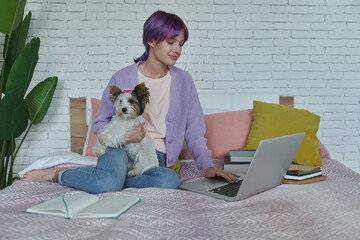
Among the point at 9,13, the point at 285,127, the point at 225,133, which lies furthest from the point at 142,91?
the point at 9,13

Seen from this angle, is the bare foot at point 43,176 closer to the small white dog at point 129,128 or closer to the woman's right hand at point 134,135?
the small white dog at point 129,128

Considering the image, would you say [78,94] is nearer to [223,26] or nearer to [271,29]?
[223,26]

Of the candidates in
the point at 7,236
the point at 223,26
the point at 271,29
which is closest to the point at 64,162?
the point at 7,236

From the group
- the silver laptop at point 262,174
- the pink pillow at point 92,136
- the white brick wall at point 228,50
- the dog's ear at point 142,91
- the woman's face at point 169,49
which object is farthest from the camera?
the white brick wall at point 228,50

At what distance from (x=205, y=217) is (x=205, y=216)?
12 millimetres

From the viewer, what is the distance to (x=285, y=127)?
242 cm

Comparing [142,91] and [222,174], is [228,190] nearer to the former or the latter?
[222,174]

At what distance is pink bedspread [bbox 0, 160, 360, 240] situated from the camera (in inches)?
42.2

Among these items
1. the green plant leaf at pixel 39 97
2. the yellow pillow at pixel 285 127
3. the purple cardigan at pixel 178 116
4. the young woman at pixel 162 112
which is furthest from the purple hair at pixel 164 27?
the green plant leaf at pixel 39 97

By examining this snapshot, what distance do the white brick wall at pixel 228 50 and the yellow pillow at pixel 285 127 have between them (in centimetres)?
72

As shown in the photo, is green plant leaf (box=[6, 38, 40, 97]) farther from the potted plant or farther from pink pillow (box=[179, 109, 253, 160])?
pink pillow (box=[179, 109, 253, 160])

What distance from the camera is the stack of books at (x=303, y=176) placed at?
5.70 feet

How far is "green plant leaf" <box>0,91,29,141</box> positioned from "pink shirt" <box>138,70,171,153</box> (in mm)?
978

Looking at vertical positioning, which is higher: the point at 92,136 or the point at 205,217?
the point at 92,136
